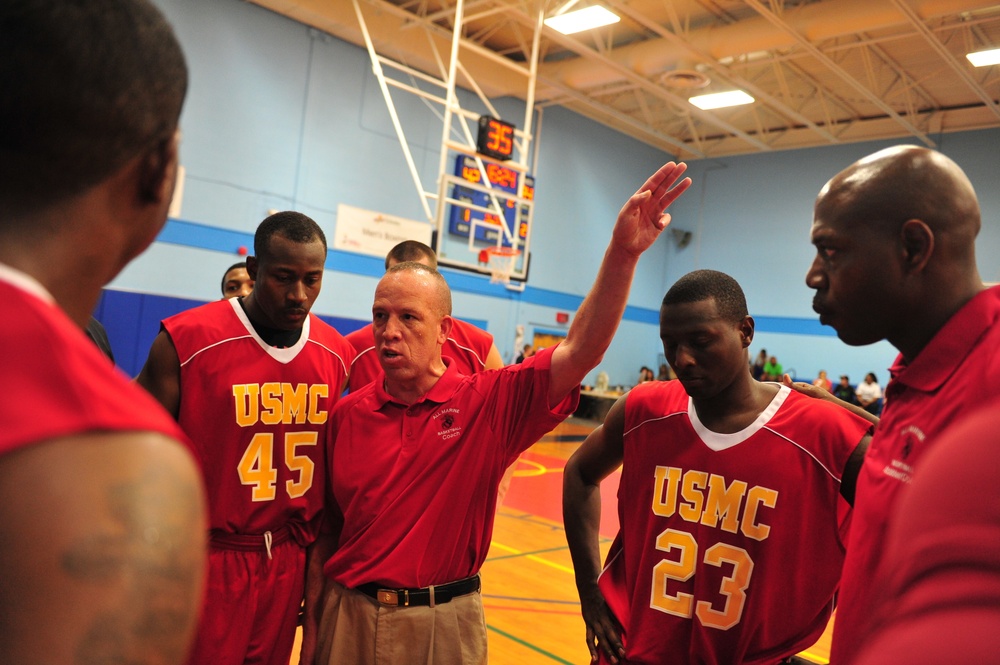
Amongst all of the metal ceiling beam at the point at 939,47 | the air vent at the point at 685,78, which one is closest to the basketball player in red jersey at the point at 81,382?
the metal ceiling beam at the point at 939,47

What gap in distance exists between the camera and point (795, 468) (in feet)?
7.56

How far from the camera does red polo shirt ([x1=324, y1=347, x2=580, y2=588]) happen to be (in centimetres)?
255

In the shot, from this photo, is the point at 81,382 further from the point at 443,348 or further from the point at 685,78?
the point at 685,78

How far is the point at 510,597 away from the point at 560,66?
45.3 feet

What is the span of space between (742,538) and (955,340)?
984 mm

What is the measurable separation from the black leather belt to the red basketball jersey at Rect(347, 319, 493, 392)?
1481mm

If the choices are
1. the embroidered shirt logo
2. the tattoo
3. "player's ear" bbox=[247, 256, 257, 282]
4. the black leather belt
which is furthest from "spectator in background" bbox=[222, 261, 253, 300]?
the tattoo

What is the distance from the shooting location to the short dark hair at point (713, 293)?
2.48 meters

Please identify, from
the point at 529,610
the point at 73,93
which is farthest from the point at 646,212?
the point at 529,610

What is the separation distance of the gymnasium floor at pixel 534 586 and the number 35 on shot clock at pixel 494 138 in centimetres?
522

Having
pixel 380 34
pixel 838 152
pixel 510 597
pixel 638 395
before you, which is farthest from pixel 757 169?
pixel 638 395

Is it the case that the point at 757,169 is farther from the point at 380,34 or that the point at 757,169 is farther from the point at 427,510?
the point at 427,510

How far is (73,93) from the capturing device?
0.79 m

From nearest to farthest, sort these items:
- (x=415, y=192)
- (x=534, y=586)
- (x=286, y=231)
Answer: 1. (x=286, y=231)
2. (x=534, y=586)
3. (x=415, y=192)
